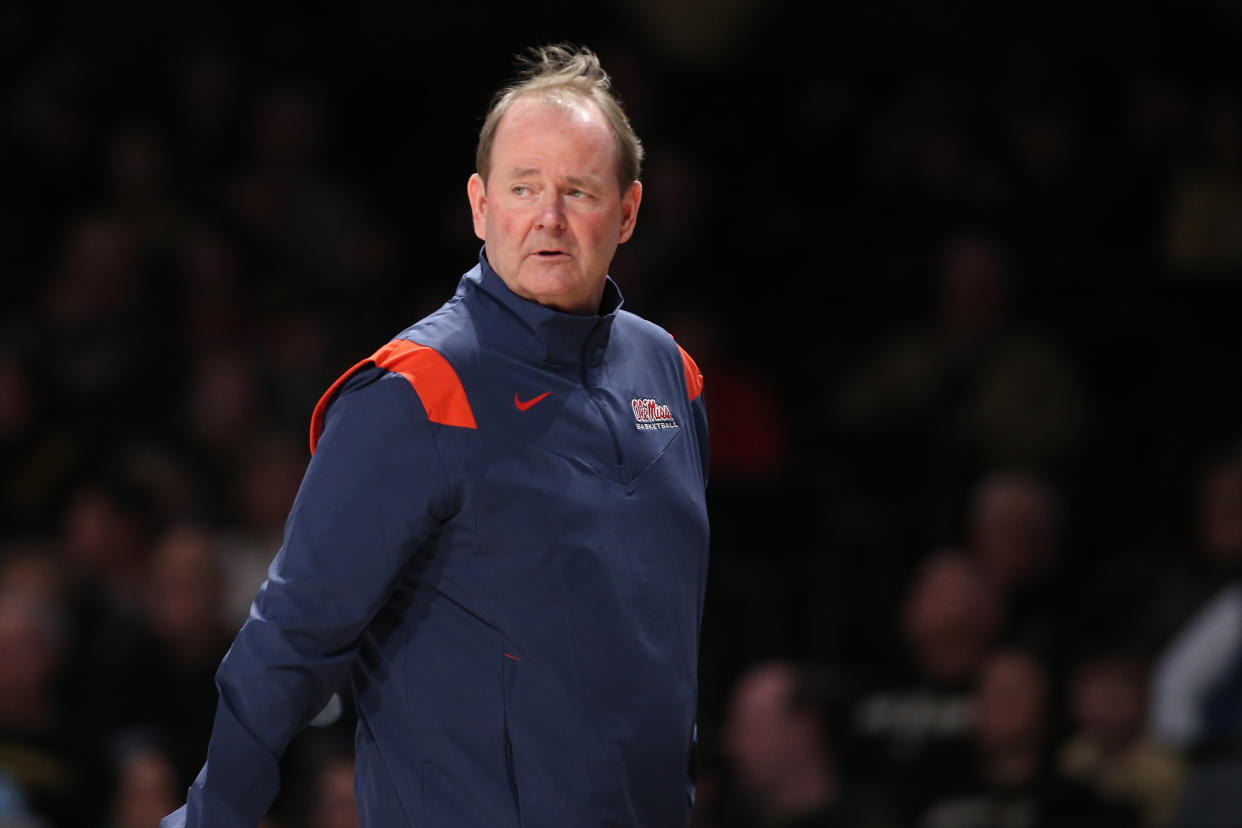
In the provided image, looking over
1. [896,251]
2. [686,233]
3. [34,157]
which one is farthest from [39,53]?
[896,251]

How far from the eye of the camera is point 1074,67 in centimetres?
699

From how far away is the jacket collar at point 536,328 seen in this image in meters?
2.04

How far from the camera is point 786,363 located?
21.2 ft

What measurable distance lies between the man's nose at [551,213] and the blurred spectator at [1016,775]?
2.49 meters

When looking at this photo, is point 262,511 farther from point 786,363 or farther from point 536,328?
point 536,328

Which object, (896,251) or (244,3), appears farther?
(244,3)

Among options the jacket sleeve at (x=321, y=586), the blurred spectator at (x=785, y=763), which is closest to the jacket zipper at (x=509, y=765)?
the jacket sleeve at (x=321, y=586)

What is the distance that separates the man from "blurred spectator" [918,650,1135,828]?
85.1 inches

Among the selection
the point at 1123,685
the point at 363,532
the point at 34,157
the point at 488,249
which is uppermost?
the point at 488,249

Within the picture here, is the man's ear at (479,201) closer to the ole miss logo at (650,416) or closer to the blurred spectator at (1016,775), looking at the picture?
the ole miss logo at (650,416)

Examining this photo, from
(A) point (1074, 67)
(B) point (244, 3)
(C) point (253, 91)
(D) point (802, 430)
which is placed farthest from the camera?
(B) point (244, 3)

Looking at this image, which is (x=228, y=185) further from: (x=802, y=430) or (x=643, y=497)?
(x=643, y=497)

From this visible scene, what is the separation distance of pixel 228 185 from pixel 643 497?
17.4ft

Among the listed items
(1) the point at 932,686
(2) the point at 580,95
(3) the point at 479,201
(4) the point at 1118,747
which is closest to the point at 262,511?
(1) the point at 932,686
